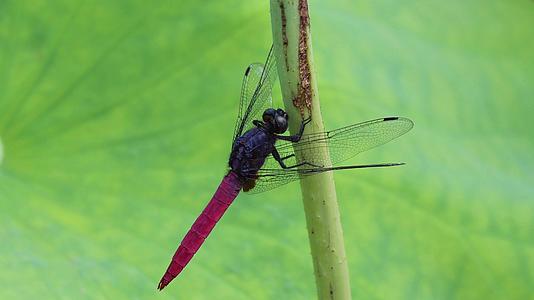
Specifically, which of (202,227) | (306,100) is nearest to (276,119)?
(202,227)

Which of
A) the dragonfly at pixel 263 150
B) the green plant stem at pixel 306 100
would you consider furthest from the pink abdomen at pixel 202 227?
the green plant stem at pixel 306 100

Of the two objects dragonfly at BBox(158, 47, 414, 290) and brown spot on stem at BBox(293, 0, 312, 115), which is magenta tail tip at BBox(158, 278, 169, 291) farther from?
brown spot on stem at BBox(293, 0, 312, 115)

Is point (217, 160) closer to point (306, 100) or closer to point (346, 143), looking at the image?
point (346, 143)

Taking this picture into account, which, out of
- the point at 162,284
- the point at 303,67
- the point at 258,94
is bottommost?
the point at 162,284

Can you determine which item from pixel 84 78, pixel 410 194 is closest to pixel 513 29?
pixel 410 194

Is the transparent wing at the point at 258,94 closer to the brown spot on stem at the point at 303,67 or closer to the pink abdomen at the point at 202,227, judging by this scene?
the pink abdomen at the point at 202,227

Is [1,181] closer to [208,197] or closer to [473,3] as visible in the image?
[208,197]
